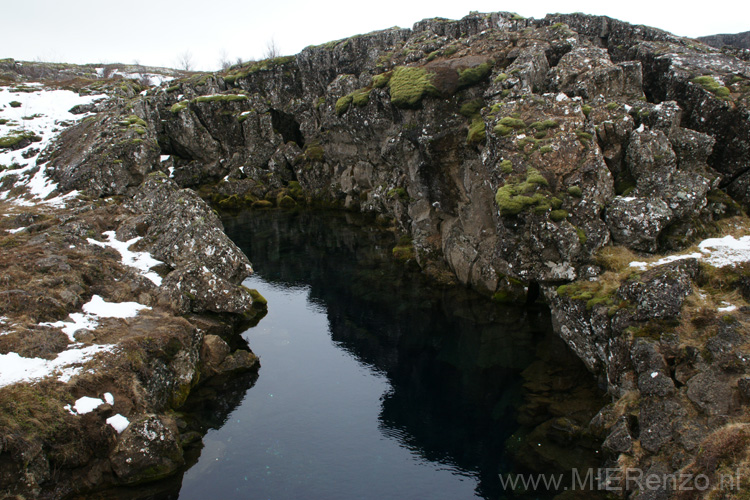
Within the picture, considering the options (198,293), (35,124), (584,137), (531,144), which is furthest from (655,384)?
(35,124)

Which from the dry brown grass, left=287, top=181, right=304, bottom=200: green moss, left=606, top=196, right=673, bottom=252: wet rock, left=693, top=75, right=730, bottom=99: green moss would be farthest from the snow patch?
left=287, top=181, right=304, bottom=200: green moss

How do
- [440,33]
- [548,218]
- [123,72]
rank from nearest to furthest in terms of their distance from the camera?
1. [548,218]
2. [440,33]
3. [123,72]

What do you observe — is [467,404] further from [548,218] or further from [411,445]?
[548,218]

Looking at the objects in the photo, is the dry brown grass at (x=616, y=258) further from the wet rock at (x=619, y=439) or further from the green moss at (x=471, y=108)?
the green moss at (x=471, y=108)

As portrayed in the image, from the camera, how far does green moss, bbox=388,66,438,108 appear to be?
44000 millimetres

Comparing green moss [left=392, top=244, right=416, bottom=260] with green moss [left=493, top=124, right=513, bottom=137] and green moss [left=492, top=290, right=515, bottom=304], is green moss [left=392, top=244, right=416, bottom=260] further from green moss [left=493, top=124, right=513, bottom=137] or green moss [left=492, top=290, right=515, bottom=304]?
green moss [left=493, top=124, right=513, bottom=137]

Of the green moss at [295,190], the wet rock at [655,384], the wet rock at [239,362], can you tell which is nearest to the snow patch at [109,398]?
the wet rock at [239,362]

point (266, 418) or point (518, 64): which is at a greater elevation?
point (518, 64)

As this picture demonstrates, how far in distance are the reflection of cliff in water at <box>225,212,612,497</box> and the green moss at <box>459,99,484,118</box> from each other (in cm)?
1555

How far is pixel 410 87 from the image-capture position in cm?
4531

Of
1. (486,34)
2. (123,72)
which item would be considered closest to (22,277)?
(486,34)

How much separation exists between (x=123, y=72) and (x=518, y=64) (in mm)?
133848

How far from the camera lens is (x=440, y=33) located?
214ft

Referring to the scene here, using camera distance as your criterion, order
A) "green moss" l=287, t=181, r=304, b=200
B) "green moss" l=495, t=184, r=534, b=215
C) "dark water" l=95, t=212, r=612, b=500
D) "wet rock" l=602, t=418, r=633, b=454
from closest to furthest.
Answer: "wet rock" l=602, t=418, r=633, b=454 < "dark water" l=95, t=212, r=612, b=500 < "green moss" l=495, t=184, r=534, b=215 < "green moss" l=287, t=181, r=304, b=200
